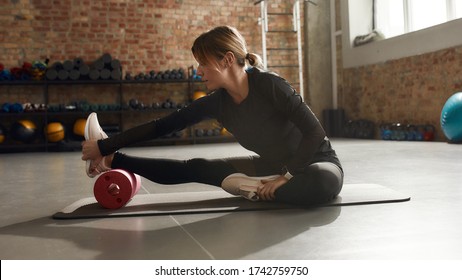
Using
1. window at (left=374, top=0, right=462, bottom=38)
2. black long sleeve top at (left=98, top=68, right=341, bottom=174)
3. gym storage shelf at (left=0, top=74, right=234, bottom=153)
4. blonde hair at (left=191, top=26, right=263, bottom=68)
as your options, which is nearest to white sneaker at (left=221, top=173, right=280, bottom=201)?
black long sleeve top at (left=98, top=68, right=341, bottom=174)

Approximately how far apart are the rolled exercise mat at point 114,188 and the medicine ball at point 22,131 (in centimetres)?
613

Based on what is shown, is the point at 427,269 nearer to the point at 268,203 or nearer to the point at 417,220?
the point at 417,220

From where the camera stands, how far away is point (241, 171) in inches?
103

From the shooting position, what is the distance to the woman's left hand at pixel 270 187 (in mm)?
2301

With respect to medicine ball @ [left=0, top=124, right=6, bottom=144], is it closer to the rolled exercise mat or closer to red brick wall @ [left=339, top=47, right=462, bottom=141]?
red brick wall @ [left=339, top=47, right=462, bottom=141]

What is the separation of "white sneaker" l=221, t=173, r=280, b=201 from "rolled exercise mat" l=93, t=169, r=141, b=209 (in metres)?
0.45

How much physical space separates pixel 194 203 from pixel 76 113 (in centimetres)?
613

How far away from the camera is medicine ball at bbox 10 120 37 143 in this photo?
315 inches

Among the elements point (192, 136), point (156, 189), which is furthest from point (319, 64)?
point (156, 189)

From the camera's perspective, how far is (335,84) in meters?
9.69

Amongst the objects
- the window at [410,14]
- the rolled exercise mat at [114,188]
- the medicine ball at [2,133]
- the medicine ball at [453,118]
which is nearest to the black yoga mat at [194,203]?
the rolled exercise mat at [114,188]

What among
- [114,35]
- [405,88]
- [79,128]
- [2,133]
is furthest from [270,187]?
[114,35]

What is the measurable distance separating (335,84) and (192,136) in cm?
291

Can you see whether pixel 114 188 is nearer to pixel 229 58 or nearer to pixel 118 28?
pixel 229 58
